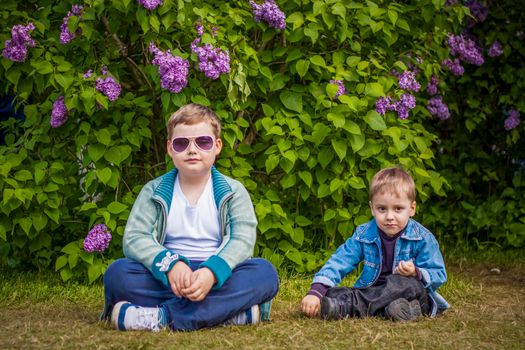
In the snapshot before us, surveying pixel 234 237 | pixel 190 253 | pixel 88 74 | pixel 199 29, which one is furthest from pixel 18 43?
pixel 234 237

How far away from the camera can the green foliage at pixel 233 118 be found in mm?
4758

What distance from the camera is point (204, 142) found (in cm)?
391

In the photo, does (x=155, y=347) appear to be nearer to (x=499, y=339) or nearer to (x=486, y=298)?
(x=499, y=339)

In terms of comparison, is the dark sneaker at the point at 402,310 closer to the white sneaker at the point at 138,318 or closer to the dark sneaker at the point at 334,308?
the dark sneaker at the point at 334,308

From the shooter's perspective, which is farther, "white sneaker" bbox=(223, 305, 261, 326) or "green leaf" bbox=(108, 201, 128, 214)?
"green leaf" bbox=(108, 201, 128, 214)

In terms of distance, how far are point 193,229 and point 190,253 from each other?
0.11m

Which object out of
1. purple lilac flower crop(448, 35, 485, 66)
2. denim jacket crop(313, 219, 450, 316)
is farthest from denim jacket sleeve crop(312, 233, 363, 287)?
purple lilac flower crop(448, 35, 485, 66)

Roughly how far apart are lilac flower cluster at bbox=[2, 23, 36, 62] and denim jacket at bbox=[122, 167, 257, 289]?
125 cm

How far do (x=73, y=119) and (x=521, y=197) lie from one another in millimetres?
3510

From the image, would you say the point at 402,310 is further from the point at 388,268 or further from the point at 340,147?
the point at 340,147

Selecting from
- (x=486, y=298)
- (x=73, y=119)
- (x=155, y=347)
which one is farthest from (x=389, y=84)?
(x=155, y=347)

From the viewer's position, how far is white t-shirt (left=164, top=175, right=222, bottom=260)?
3918 millimetres

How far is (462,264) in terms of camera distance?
5.95 m

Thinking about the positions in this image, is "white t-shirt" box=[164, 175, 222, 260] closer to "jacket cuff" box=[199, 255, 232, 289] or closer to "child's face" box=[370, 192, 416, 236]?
"jacket cuff" box=[199, 255, 232, 289]
